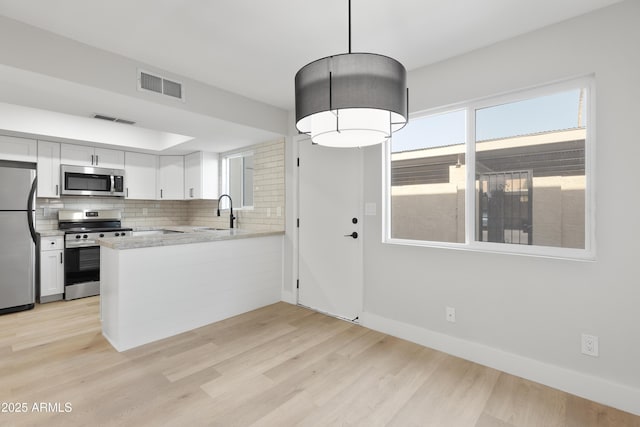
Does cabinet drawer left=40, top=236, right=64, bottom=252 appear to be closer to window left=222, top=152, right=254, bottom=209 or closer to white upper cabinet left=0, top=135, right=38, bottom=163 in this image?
white upper cabinet left=0, top=135, right=38, bottom=163

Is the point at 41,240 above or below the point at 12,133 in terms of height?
below

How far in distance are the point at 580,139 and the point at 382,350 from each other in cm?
221

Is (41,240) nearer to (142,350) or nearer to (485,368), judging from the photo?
(142,350)

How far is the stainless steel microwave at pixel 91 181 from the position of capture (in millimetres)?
4363

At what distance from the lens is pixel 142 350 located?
107 inches

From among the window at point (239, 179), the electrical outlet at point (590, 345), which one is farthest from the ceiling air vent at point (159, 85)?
the electrical outlet at point (590, 345)

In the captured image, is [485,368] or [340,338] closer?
[485,368]

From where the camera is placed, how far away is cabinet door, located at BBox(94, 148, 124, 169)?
15.4 ft

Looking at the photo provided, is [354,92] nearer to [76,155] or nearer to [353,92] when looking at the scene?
[353,92]

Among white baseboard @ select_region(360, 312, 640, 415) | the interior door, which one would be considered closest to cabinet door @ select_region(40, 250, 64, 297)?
the interior door

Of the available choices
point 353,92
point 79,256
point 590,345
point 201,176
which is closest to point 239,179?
point 201,176

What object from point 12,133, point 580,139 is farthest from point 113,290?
point 580,139

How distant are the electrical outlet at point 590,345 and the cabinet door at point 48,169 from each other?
19.5 feet

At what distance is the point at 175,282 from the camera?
305 cm
